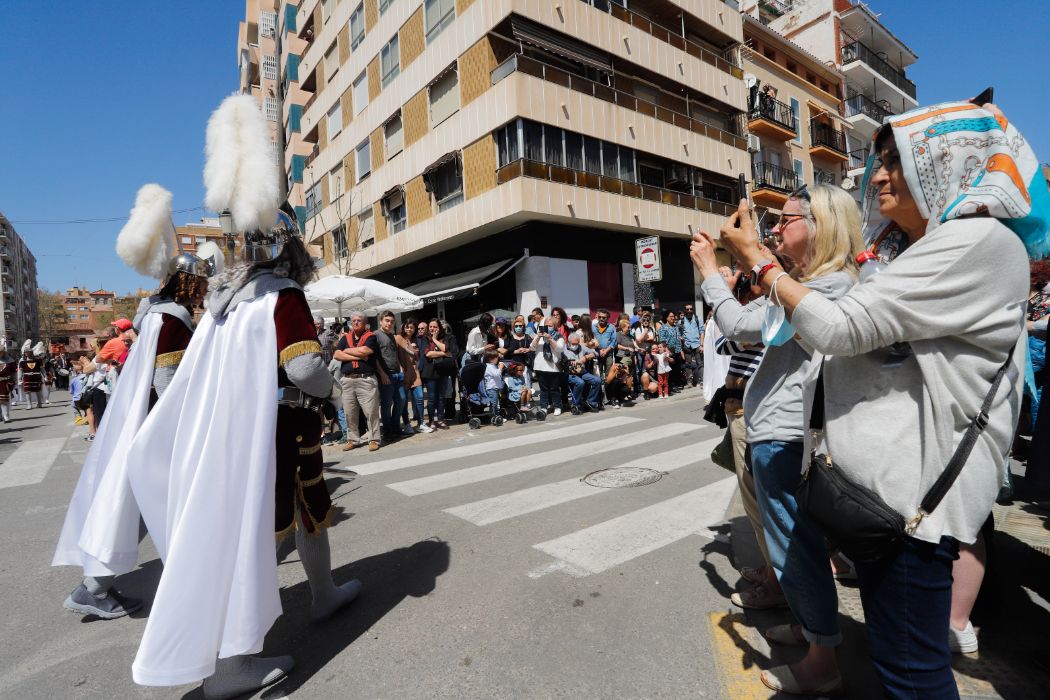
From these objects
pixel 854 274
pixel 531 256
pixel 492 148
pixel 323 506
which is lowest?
pixel 323 506

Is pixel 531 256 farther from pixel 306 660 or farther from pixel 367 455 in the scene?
pixel 306 660

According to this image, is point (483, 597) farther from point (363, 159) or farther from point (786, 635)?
point (363, 159)

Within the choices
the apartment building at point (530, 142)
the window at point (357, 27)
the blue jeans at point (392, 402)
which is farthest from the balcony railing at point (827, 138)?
the blue jeans at point (392, 402)

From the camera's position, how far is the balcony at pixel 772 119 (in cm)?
2628

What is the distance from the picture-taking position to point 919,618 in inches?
59.2

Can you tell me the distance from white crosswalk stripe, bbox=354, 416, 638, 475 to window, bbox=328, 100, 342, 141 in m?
23.3

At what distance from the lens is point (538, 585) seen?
3.32m

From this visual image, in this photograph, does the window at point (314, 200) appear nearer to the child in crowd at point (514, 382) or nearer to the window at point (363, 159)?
the window at point (363, 159)

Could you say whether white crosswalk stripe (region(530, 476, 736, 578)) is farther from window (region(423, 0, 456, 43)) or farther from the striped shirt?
window (region(423, 0, 456, 43))

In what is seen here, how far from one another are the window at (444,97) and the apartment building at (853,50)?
22.8 m

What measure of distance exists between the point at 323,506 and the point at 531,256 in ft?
51.2

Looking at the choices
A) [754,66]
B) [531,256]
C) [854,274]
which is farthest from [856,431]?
[754,66]

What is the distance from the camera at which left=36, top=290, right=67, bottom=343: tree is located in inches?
3487

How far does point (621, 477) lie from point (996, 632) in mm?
3343
